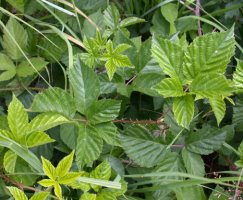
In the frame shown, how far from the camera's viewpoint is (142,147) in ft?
3.47

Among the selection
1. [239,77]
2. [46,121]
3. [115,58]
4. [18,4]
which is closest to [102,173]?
[46,121]

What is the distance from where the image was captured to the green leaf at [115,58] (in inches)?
41.0

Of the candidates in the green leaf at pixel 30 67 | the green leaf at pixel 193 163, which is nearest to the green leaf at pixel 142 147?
the green leaf at pixel 193 163

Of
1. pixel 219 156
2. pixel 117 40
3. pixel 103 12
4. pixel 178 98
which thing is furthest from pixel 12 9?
pixel 219 156

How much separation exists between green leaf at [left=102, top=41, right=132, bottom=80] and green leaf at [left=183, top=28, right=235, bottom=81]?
167 mm

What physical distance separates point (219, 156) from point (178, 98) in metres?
0.32

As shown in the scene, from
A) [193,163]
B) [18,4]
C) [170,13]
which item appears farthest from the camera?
[170,13]

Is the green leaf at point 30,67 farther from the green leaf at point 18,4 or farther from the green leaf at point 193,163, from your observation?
the green leaf at point 193,163

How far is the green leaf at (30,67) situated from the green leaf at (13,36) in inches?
1.1

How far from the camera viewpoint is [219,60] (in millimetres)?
938

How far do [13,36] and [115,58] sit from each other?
1.01ft

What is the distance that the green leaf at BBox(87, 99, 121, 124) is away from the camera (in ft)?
3.20

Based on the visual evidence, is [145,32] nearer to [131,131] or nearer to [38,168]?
[131,131]

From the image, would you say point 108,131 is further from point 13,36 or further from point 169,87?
point 13,36
